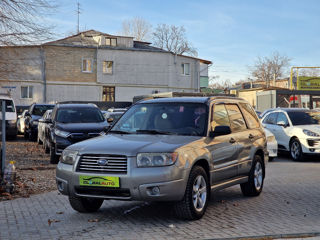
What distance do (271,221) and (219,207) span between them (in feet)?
3.88

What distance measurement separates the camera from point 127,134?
24.4ft

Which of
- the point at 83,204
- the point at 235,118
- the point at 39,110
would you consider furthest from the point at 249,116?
the point at 39,110

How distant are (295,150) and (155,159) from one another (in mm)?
10252

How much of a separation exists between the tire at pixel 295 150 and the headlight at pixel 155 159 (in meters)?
9.80

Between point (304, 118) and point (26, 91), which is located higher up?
point (26, 91)

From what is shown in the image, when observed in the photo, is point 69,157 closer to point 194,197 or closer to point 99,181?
point 99,181

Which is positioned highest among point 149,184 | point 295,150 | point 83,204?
point 149,184

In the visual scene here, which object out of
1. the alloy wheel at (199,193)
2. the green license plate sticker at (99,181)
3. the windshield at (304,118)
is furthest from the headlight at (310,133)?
the green license plate sticker at (99,181)

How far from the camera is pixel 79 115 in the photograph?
1523 cm

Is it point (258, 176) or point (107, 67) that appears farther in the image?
point (107, 67)

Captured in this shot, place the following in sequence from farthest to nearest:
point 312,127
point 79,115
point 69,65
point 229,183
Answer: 1. point 69,65
2. point 312,127
3. point 79,115
4. point 229,183

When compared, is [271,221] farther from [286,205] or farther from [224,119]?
[224,119]

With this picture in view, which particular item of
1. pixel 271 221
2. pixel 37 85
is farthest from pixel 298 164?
pixel 37 85

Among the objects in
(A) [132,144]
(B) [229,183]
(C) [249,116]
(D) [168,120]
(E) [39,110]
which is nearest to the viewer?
(A) [132,144]
